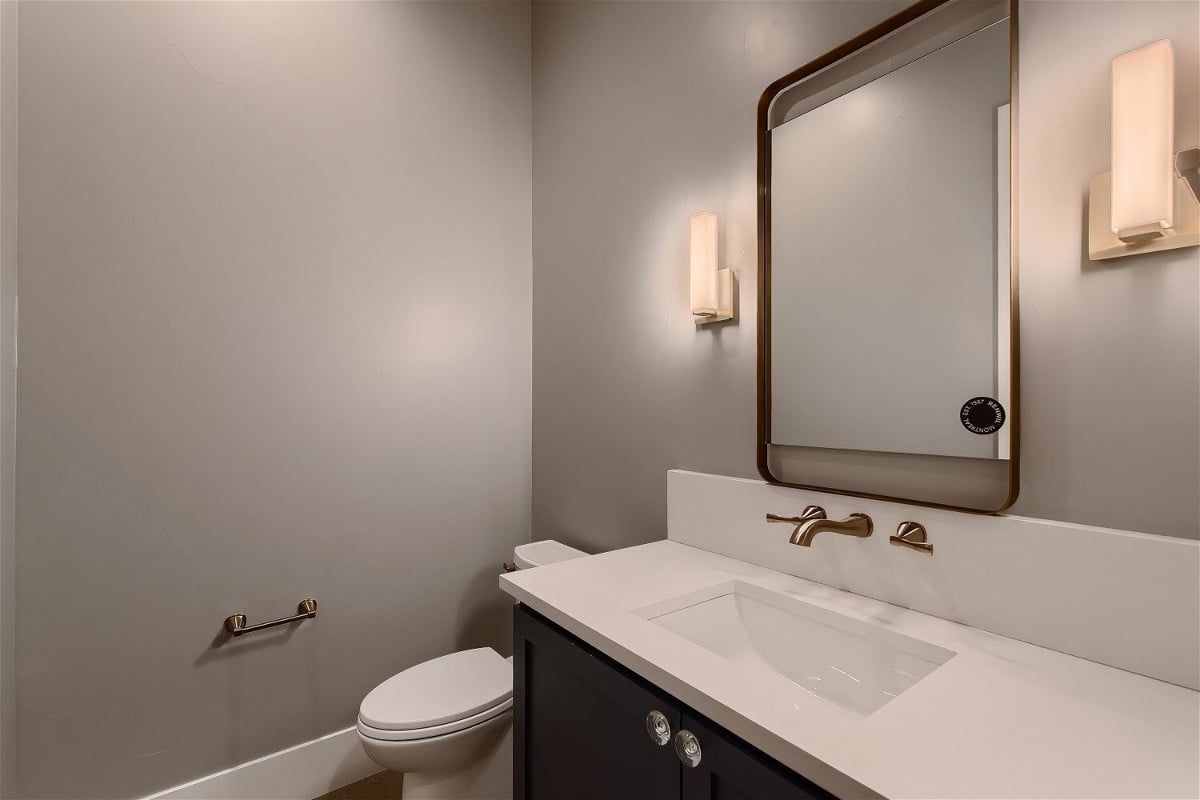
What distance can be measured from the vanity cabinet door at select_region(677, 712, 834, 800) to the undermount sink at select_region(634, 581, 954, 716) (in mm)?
146

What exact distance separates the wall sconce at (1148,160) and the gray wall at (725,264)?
4 cm

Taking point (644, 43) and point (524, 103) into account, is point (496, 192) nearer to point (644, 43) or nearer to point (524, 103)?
point (524, 103)

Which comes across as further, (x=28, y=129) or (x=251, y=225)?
(x=251, y=225)

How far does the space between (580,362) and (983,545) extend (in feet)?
4.15

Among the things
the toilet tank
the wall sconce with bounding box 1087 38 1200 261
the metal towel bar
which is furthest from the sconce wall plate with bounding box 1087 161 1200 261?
the metal towel bar

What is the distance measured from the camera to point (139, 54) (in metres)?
1.41

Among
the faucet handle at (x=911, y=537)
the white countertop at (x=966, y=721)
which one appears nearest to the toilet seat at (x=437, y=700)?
the white countertop at (x=966, y=721)

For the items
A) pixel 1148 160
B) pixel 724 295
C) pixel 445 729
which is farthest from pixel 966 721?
pixel 445 729

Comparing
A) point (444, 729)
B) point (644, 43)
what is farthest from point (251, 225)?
point (444, 729)

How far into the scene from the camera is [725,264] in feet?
4.59

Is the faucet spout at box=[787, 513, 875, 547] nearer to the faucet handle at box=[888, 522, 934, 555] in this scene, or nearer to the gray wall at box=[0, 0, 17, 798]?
the faucet handle at box=[888, 522, 934, 555]

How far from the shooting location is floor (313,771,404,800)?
166 centimetres

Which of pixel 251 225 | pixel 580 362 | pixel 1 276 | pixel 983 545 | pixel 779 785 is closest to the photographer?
pixel 779 785

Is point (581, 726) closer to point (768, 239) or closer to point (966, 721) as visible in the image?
point (966, 721)
